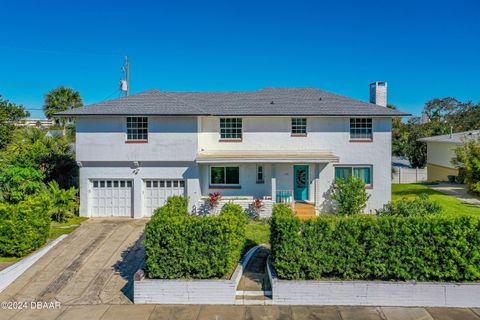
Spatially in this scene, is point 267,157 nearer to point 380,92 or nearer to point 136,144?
point 136,144

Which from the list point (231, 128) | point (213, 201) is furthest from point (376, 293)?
point (231, 128)

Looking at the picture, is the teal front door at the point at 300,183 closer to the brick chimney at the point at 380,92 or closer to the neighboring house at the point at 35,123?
the brick chimney at the point at 380,92

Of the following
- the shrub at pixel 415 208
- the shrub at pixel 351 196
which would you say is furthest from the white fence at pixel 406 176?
the shrub at pixel 415 208

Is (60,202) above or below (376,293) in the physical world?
above

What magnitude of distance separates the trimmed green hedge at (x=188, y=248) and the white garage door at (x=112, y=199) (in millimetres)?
9872

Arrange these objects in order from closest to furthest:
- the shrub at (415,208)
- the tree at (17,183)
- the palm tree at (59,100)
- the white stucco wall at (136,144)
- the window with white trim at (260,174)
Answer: the shrub at (415,208) < the tree at (17,183) < the white stucco wall at (136,144) < the window with white trim at (260,174) < the palm tree at (59,100)

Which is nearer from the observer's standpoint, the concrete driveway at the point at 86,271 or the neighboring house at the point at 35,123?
the concrete driveway at the point at 86,271

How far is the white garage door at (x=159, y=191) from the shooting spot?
20.1 meters

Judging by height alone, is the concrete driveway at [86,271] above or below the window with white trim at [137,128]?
below

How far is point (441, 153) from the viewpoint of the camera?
34.8 metres

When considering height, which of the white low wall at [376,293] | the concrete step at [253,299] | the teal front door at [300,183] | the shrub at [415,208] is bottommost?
the concrete step at [253,299]

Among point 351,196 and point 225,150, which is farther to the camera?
point 225,150

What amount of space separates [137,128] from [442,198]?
19558mm

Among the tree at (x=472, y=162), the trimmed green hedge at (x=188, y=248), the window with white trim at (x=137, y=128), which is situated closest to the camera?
the trimmed green hedge at (x=188, y=248)
